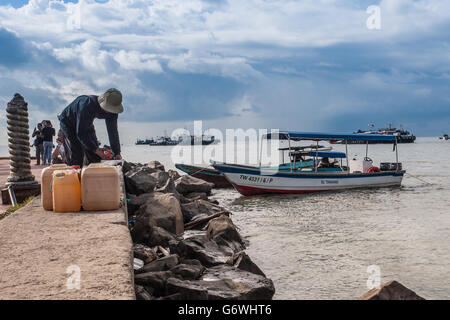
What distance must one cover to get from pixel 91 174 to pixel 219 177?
19.5 metres

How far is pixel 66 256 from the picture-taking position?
12.9 ft

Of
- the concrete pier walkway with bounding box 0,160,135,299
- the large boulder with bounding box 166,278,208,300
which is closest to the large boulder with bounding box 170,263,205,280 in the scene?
the large boulder with bounding box 166,278,208,300

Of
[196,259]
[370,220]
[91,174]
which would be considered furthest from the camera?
[370,220]

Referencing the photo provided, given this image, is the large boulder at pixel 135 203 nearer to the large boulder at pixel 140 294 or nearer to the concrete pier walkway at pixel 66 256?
the concrete pier walkway at pixel 66 256

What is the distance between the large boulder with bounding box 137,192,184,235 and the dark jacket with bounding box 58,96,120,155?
1316mm

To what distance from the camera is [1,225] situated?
535 centimetres

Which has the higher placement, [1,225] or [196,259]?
[1,225]

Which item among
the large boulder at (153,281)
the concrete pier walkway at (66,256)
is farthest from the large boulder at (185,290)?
the concrete pier walkway at (66,256)

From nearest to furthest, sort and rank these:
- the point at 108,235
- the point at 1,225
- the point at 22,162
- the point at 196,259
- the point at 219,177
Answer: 1. the point at 108,235
2. the point at 1,225
3. the point at 196,259
4. the point at 22,162
5. the point at 219,177

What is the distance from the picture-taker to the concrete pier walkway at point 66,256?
3.12 metres

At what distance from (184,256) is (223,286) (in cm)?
150
